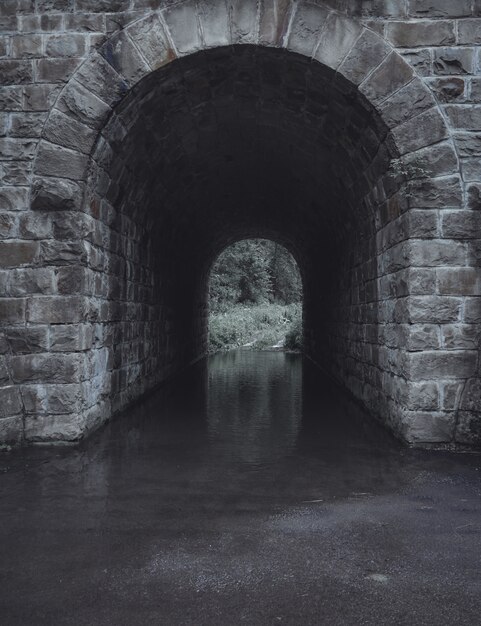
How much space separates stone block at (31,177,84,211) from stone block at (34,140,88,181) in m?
0.07

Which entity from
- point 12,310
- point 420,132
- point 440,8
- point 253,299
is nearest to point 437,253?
point 420,132

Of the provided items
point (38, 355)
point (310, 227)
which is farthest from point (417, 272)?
point (310, 227)

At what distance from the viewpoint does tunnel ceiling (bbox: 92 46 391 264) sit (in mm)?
6184

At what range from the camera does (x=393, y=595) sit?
2857mm

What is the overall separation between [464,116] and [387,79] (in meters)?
0.86

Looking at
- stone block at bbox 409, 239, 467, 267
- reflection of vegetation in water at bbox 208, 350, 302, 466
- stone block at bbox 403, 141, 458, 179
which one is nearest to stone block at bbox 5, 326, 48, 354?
reflection of vegetation in water at bbox 208, 350, 302, 466

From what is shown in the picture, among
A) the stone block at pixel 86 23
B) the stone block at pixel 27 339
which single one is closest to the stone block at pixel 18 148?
the stone block at pixel 86 23

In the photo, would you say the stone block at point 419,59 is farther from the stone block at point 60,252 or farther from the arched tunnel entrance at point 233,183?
the stone block at point 60,252

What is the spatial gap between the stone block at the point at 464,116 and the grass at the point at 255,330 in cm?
1503

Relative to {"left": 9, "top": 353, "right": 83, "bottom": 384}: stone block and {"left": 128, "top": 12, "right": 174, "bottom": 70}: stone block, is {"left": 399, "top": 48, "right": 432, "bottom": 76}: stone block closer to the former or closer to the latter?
{"left": 128, "top": 12, "right": 174, "bottom": 70}: stone block

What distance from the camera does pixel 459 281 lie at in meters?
5.72

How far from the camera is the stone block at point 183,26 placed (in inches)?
231

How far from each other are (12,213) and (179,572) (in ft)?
13.7

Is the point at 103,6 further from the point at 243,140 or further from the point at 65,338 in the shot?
the point at 65,338
